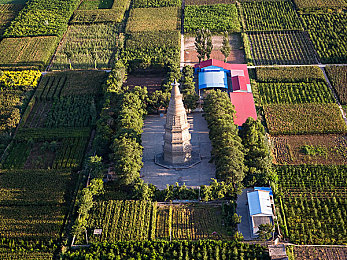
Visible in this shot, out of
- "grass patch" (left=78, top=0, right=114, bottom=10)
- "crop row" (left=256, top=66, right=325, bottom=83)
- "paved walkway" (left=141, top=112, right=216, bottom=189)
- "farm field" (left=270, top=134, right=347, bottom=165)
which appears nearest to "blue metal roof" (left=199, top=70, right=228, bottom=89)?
"paved walkway" (left=141, top=112, right=216, bottom=189)

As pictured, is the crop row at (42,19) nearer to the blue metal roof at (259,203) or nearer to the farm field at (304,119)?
the farm field at (304,119)

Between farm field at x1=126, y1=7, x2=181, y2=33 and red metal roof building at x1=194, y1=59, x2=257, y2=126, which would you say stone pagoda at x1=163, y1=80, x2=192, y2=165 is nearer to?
red metal roof building at x1=194, y1=59, x2=257, y2=126

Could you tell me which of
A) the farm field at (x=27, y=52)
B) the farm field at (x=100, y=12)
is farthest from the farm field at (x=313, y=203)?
the farm field at (x=100, y=12)

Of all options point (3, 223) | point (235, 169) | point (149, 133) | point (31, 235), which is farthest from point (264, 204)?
point (3, 223)

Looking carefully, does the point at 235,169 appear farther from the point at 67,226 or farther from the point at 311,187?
the point at 67,226

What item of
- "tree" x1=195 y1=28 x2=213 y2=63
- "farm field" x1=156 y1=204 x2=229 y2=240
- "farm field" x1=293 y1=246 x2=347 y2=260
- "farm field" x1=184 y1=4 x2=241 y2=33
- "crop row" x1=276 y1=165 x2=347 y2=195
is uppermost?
"farm field" x1=184 y1=4 x2=241 y2=33

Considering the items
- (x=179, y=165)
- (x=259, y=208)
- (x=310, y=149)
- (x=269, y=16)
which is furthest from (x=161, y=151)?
(x=269, y=16)
